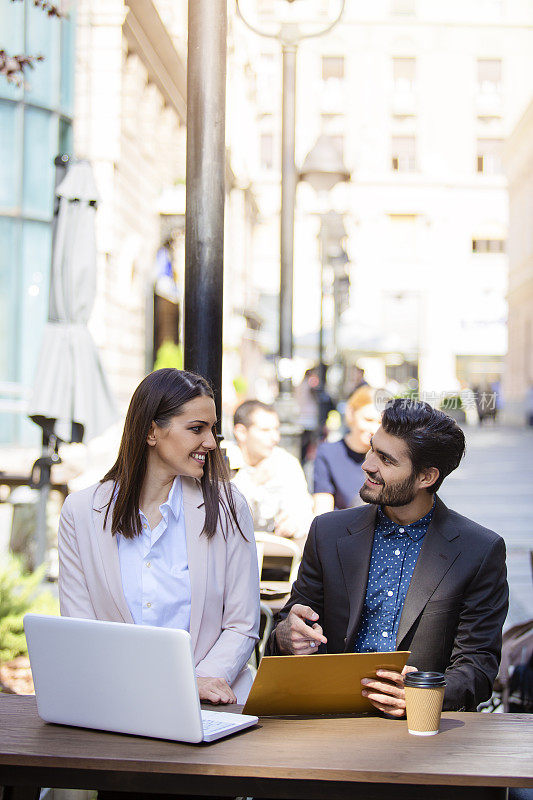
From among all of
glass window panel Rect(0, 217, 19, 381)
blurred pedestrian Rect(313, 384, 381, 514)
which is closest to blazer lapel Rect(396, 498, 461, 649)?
blurred pedestrian Rect(313, 384, 381, 514)

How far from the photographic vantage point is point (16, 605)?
19.4 feet

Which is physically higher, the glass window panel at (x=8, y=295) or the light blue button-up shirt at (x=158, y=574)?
the glass window panel at (x=8, y=295)

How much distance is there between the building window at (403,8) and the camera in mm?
55491

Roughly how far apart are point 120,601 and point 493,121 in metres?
54.9

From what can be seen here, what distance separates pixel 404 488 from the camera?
319 cm

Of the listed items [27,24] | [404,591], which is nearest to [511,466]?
[27,24]

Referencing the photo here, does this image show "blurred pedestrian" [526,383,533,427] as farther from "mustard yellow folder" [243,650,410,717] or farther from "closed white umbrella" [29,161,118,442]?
"mustard yellow folder" [243,650,410,717]

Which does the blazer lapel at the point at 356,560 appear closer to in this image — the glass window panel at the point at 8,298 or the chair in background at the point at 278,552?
the chair in background at the point at 278,552

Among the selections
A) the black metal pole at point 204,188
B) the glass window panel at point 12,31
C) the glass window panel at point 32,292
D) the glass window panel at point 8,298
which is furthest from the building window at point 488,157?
the black metal pole at point 204,188

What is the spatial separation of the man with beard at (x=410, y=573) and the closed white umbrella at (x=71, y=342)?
17.1ft

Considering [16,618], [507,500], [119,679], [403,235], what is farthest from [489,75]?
A: [119,679]

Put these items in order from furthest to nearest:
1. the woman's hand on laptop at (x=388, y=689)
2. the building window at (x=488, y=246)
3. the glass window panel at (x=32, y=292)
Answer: the building window at (x=488, y=246), the glass window panel at (x=32, y=292), the woman's hand on laptop at (x=388, y=689)

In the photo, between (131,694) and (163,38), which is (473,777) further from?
(163,38)

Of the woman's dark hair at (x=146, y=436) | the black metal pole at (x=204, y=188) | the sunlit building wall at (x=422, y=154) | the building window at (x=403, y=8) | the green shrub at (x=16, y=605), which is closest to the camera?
the woman's dark hair at (x=146, y=436)
